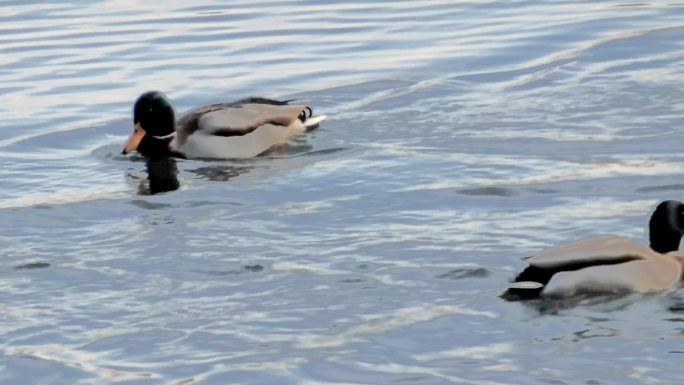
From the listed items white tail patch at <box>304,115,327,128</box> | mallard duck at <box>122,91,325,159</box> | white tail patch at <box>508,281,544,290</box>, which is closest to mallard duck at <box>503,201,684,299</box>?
white tail patch at <box>508,281,544,290</box>

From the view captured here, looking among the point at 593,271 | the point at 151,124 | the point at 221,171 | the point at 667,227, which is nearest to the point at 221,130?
the point at 151,124

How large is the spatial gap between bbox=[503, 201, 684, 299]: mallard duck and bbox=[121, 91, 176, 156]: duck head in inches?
245

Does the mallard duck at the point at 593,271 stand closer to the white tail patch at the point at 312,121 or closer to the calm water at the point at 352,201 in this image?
the calm water at the point at 352,201

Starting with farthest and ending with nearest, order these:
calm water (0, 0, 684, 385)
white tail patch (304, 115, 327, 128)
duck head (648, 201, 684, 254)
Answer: white tail patch (304, 115, 327, 128), duck head (648, 201, 684, 254), calm water (0, 0, 684, 385)

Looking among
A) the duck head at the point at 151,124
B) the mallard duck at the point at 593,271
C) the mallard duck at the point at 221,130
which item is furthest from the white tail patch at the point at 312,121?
the mallard duck at the point at 593,271

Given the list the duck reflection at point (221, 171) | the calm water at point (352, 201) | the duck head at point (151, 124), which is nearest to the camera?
the calm water at point (352, 201)

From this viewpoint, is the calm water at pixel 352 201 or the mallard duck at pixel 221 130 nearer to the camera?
the calm water at pixel 352 201

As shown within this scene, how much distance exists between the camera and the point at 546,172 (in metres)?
14.5

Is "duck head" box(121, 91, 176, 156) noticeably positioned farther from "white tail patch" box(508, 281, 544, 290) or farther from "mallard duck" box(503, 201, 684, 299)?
"white tail patch" box(508, 281, 544, 290)

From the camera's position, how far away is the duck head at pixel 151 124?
54.6ft

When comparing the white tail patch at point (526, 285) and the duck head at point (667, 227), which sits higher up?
the duck head at point (667, 227)

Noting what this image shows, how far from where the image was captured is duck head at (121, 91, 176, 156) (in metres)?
16.7

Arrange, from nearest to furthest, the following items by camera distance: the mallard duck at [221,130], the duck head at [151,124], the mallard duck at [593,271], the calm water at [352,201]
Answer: the calm water at [352,201]
the mallard duck at [593,271]
the mallard duck at [221,130]
the duck head at [151,124]

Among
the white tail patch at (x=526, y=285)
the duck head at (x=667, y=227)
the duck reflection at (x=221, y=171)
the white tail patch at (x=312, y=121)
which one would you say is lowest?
the duck reflection at (x=221, y=171)
